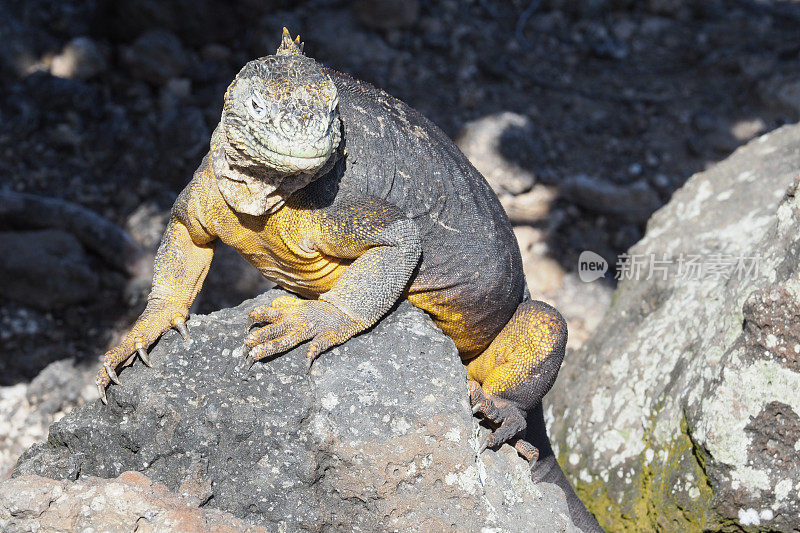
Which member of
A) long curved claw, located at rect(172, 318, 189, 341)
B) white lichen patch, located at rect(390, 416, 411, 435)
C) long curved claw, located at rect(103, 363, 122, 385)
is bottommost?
long curved claw, located at rect(103, 363, 122, 385)

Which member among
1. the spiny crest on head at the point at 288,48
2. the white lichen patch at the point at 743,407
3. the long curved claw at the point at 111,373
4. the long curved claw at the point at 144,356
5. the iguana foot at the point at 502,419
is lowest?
the long curved claw at the point at 111,373

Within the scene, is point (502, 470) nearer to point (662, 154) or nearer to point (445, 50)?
point (662, 154)

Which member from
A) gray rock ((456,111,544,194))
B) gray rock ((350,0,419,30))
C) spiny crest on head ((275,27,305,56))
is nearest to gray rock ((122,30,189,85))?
gray rock ((350,0,419,30))

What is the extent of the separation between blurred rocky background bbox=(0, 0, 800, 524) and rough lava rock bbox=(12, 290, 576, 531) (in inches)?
124

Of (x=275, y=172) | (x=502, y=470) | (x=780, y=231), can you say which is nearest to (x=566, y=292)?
(x=780, y=231)

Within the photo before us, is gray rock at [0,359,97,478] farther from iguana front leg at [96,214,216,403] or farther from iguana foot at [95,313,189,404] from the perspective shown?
iguana foot at [95,313,189,404]

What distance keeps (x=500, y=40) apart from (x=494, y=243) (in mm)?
7093

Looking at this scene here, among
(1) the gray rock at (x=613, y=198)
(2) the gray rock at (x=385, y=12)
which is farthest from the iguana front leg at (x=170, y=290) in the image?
(2) the gray rock at (x=385, y=12)

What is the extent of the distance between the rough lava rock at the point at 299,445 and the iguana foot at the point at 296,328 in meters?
0.08

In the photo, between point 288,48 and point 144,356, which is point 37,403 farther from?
point 288,48

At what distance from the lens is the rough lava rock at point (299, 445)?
3.71 m

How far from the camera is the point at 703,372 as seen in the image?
15.9 feet

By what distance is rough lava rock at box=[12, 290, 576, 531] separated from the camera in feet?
12.2

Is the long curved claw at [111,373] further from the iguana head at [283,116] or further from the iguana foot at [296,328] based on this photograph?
the iguana head at [283,116]
